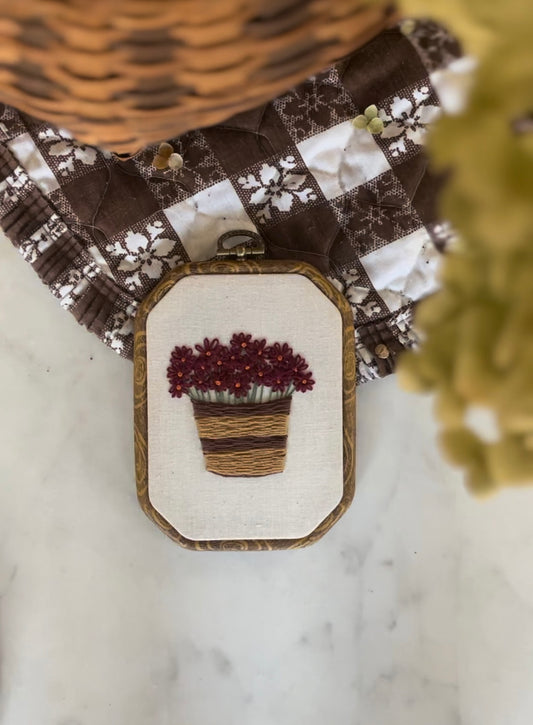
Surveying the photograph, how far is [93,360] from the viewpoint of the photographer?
50cm

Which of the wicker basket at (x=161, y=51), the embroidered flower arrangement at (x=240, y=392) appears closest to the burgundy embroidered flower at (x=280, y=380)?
the embroidered flower arrangement at (x=240, y=392)

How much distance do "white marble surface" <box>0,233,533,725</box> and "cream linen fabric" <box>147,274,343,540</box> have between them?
4 cm

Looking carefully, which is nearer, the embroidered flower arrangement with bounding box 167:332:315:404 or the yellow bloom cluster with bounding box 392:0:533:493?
the yellow bloom cluster with bounding box 392:0:533:493

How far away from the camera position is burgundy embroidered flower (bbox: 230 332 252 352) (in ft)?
1.51

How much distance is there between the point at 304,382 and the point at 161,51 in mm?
279

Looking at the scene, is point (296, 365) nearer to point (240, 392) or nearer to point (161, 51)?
point (240, 392)

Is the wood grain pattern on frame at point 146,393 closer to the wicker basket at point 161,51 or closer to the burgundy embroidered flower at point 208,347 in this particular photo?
the burgundy embroidered flower at point 208,347

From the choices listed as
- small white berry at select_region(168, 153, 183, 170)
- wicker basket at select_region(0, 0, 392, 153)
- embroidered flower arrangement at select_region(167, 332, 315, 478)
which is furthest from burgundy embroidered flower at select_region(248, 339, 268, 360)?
wicker basket at select_region(0, 0, 392, 153)

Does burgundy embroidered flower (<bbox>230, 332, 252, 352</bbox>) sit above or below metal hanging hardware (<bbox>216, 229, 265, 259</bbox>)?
below

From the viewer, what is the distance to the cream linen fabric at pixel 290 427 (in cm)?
46

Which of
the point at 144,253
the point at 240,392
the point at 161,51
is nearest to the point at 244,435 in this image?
the point at 240,392

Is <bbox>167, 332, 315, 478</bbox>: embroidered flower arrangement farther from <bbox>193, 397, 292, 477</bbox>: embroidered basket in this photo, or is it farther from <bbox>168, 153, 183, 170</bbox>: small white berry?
<bbox>168, 153, 183, 170</bbox>: small white berry

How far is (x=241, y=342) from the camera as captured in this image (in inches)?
18.1

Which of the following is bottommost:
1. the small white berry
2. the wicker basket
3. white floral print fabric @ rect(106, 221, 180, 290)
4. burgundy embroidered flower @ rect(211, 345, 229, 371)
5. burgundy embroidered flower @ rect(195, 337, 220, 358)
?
burgundy embroidered flower @ rect(211, 345, 229, 371)
